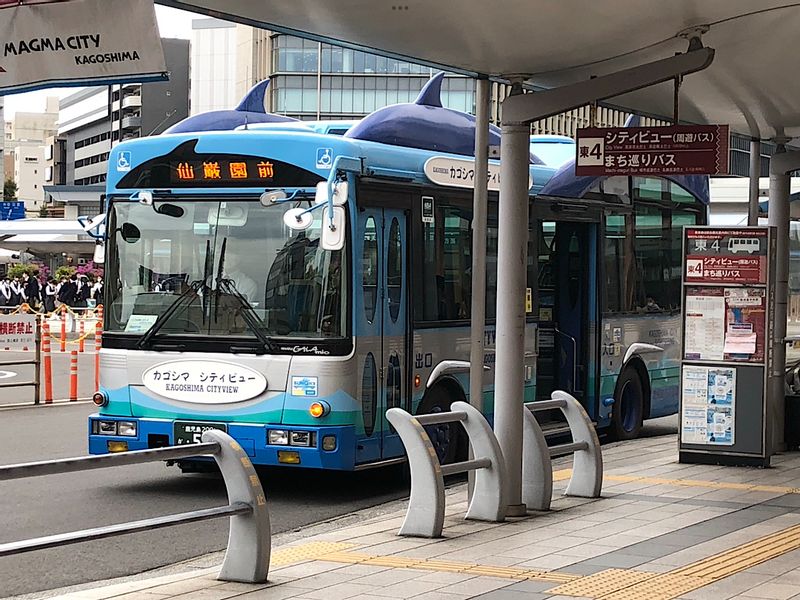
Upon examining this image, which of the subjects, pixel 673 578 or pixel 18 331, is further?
pixel 18 331

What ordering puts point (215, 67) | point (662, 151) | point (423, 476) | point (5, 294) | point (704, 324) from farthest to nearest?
point (215, 67)
point (5, 294)
point (704, 324)
point (662, 151)
point (423, 476)

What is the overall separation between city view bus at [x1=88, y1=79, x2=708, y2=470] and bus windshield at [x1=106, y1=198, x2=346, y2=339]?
13mm

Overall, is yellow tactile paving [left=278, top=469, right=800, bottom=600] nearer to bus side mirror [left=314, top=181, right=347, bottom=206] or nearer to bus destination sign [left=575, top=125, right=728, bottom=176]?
bus destination sign [left=575, top=125, right=728, bottom=176]

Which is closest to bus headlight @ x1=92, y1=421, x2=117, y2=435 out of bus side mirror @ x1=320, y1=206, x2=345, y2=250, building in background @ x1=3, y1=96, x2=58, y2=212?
bus side mirror @ x1=320, y1=206, x2=345, y2=250

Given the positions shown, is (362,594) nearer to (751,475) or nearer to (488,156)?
(488,156)

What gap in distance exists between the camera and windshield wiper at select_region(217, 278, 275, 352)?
→ 436 inches

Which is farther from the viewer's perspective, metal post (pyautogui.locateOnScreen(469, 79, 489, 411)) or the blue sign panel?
the blue sign panel

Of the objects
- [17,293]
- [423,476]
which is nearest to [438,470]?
[423,476]

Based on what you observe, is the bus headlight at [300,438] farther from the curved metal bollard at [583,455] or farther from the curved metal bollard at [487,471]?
the curved metal bollard at [583,455]

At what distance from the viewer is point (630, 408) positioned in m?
16.2

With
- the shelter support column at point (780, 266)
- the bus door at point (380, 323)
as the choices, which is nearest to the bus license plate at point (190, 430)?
the bus door at point (380, 323)

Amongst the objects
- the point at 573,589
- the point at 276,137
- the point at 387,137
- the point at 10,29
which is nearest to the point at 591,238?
the point at 387,137

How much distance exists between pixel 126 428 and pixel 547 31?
517 cm

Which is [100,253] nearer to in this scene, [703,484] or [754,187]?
[703,484]
